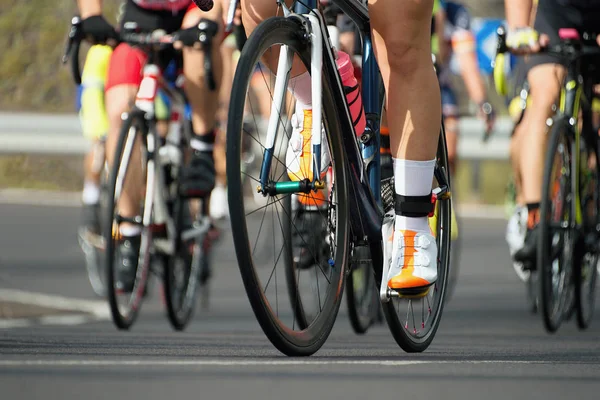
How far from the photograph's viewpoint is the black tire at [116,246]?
7.11 meters

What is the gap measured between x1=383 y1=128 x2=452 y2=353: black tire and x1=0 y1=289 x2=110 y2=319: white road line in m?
3.02

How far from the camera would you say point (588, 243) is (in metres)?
7.52

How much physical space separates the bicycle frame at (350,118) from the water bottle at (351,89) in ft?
0.28

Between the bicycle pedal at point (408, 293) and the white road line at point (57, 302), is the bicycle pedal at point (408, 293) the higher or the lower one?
the lower one

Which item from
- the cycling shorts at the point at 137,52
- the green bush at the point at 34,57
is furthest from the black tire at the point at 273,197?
the green bush at the point at 34,57

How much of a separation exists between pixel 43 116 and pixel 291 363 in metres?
12.5

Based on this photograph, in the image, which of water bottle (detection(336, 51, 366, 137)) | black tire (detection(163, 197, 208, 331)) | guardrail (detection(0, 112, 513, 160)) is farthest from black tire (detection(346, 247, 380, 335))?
guardrail (detection(0, 112, 513, 160))

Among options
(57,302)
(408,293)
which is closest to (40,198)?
(57,302)

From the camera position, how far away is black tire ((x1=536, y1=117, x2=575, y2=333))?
707cm

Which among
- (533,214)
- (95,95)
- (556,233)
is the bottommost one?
(556,233)

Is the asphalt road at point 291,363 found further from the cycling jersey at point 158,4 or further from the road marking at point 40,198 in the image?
the road marking at point 40,198

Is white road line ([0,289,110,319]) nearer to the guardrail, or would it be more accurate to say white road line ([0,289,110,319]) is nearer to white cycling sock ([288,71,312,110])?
white cycling sock ([288,71,312,110])

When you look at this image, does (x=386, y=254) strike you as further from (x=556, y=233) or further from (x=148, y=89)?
(x=148, y=89)

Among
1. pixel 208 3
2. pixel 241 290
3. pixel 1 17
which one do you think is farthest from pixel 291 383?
pixel 1 17
